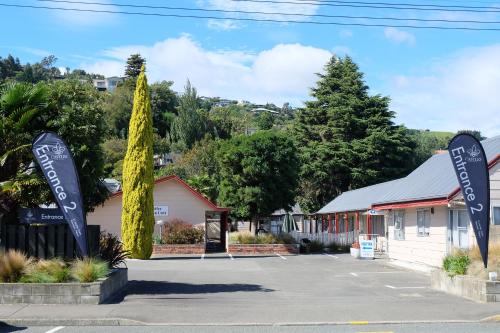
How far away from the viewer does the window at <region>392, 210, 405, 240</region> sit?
27.8m

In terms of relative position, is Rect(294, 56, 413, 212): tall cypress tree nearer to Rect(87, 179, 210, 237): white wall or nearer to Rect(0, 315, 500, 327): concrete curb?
Rect(87, 179, 210, 237): white wall

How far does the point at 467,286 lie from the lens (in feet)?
47.8

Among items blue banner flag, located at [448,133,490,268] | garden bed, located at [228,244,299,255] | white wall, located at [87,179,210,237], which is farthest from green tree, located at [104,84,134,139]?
blue banner flag, located at [448,133,490,268]

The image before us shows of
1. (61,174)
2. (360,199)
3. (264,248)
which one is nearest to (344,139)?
(360,199)

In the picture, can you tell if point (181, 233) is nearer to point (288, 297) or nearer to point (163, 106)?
point (288, 297)

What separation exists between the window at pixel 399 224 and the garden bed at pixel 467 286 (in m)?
10.8

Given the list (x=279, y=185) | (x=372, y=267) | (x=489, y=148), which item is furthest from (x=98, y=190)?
(x=279, y=185)

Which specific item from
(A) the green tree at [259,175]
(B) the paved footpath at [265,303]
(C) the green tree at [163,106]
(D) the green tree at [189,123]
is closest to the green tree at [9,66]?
(C) the green tree at [163,106]

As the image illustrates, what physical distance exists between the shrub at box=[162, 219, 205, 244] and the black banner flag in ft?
72.3

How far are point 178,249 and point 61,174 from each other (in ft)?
72.3

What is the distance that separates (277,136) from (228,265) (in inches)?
502

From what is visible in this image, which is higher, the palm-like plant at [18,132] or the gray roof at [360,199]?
the palm-like plant at [18,132]

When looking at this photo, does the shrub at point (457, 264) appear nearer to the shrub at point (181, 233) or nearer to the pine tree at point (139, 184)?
the pine tree at point (139, 184)

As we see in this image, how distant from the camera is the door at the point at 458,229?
2102 cm
